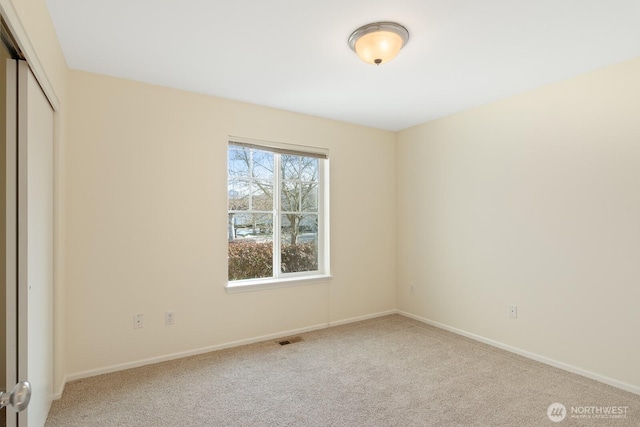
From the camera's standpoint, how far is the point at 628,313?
8.11 feet

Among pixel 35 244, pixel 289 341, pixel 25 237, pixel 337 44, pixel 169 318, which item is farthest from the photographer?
pixel 289 341

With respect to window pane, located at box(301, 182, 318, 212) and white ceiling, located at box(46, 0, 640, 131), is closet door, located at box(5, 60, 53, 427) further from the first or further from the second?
window pane, located at box(301, 182, 318, 212)

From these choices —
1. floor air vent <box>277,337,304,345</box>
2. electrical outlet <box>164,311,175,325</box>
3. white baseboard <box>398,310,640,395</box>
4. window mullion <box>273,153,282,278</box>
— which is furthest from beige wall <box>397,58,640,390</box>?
Result: electrical outlet <box>164,311,175,325</box>

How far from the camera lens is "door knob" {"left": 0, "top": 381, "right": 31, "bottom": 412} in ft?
2.83

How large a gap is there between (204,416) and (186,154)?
81.6 inches

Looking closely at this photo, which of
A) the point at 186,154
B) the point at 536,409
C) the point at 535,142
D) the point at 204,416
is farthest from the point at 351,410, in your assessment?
the point at 535,142

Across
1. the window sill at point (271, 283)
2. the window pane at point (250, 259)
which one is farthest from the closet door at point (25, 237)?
the window pane at point (250, 259)

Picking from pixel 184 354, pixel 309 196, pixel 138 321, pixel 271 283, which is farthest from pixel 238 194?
pixel 184 354

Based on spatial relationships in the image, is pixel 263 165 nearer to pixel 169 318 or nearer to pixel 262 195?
pixel 262 195

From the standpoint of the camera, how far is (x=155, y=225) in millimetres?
2945

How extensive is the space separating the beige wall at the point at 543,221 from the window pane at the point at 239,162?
2031 mm

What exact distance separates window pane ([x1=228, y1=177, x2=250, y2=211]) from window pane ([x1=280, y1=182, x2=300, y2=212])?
40cm

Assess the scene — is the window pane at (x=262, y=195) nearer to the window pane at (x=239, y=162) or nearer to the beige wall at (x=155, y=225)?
the window pane at (x=239, y=162)

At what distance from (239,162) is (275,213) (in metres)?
0.65
